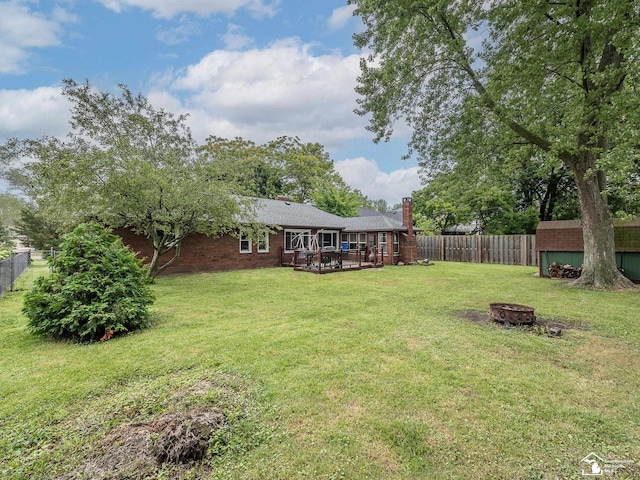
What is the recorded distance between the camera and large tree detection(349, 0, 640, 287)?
7.94m

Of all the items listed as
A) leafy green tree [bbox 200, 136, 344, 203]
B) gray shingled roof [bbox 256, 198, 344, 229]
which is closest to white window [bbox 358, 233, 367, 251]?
gray shingled roof [bbox 256, 198, 344, 229]

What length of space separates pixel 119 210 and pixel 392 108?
31.7 ft

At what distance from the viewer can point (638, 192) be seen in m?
7.61

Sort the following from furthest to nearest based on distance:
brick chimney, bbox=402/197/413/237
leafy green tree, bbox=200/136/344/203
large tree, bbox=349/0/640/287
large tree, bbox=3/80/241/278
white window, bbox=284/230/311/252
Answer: leafy green tree, bbox=200/136/344/203 → brick chimney, bbox=402/197/413/237 → white window, bbox=284/230/311/252 → large tree, bbox=3/80/241/278 → large tree, bbox=349/0/640/287

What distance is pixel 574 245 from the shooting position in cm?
1172

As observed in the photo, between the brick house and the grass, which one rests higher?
the brick house

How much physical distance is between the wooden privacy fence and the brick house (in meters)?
3.26


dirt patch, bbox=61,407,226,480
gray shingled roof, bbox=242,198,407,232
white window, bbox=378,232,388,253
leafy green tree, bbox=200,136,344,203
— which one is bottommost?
dirt patch, bbox=61,407,226,480

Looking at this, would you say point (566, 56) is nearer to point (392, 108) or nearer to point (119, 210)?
point (392, 108)

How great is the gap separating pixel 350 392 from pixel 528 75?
33.6 ft

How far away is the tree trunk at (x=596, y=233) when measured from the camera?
9445 millimetres

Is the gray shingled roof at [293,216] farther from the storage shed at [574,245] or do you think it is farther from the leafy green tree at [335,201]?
the storage shed at [574,245]

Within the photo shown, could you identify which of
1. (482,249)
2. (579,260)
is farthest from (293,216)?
(579,260)

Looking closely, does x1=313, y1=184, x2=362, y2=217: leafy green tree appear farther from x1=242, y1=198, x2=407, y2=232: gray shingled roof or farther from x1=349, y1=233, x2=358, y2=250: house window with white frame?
x1=349, y1=233, x2=358, y2=250: house window with white frame
